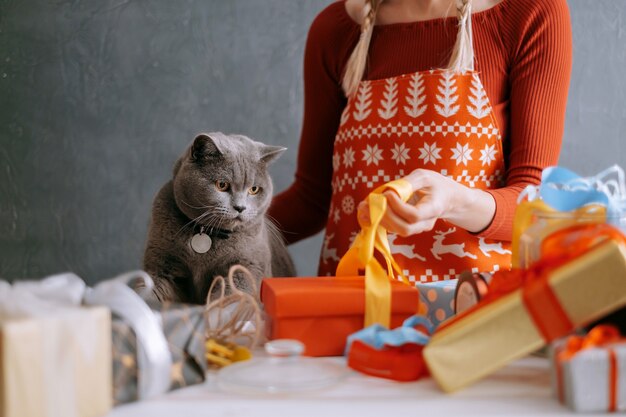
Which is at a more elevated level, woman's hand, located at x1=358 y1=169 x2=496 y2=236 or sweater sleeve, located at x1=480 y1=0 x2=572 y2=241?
sweater sleeve, located at x1=480 y1=0 x2=572 y2=241

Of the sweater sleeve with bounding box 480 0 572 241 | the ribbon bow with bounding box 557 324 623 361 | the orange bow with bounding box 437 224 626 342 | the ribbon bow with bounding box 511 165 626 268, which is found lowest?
the ribbon bow with bounding box 557 324 623 361

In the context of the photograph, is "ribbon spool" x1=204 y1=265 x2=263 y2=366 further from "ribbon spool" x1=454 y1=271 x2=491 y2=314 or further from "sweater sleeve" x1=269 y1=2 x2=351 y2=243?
"sweater sleeve" x1=269 y1=2 x2=351 y2=243

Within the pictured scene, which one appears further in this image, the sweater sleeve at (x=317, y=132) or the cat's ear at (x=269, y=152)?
→ the sweater sleeve at (x=317, y=132)

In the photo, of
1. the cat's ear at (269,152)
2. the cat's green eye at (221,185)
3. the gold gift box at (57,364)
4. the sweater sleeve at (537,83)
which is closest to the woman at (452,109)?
the sweater sleeve at (537,83)

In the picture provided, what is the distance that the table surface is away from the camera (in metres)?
0.45

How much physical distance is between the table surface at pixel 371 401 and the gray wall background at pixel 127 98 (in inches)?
52.0

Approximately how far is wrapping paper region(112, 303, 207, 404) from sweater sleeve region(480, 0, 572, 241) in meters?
0.74

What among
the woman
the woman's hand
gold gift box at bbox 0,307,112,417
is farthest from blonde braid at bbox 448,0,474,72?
gold gift box at bbox 0,307,112,417

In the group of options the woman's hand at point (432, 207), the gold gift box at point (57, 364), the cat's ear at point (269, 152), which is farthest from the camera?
the cat's ear at point (269, 152)

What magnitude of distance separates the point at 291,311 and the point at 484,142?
26.4 inches

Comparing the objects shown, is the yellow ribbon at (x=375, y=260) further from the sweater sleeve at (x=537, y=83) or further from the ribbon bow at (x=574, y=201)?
the sweater sleeve at (x=537, y=83)

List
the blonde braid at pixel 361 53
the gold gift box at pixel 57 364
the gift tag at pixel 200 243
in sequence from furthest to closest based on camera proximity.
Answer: the blonde braid at pixel 361 53, the gift tag at pixel 200 243, the gold gift box at pixel 57 364

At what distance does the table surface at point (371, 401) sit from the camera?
1.47 feet

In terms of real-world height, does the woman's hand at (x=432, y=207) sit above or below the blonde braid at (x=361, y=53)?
below
